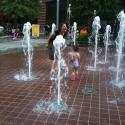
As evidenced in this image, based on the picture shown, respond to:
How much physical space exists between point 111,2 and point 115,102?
13.5 metres

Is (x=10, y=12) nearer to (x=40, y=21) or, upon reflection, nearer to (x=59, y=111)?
(x=40, y=21)

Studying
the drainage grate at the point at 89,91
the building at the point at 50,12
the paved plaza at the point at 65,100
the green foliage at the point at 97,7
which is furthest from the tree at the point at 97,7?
the drainage grate at the point at 89,91

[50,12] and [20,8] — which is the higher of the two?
[50,12]

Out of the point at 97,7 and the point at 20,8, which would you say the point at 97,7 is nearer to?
the point at 97,7

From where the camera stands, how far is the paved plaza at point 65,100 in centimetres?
405

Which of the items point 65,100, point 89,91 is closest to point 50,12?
point 89,91

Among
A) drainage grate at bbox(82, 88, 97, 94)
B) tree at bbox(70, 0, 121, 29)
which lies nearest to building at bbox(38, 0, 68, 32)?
tree at bbox(70, 0, 121, 29)

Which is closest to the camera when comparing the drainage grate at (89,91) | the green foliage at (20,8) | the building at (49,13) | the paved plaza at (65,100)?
the paved plaza at (65,100)

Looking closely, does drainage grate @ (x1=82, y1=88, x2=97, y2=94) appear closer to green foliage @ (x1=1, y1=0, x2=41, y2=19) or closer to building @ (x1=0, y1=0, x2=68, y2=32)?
green foliage @ (x1=1, y1=0, x2=41, y2=19)

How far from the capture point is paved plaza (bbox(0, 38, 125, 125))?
159 inches

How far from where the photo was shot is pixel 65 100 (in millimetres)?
4945

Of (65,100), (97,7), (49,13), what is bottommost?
(65,100)

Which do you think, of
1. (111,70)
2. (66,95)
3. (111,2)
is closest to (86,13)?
(111,2)

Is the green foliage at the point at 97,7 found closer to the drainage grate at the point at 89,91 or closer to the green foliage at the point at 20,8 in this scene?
the green foliage at the point at 20,8
